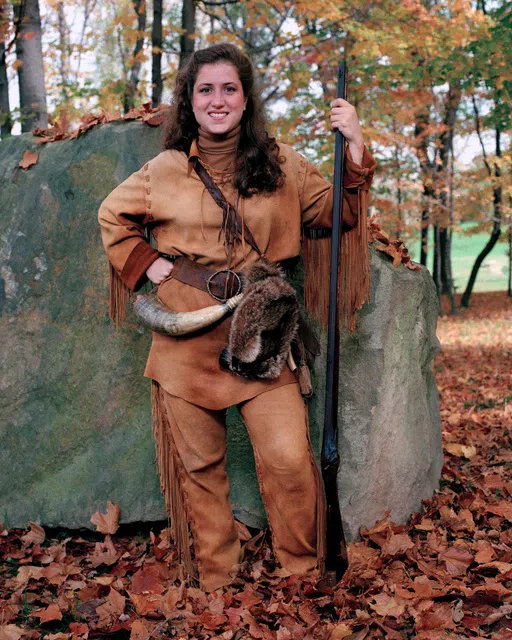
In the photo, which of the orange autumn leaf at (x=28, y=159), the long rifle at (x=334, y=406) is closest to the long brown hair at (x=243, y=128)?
the long rifle at (x=334, y=406)

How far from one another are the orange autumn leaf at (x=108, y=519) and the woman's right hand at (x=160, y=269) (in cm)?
→ 154

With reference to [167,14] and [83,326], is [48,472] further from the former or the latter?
[167,14]

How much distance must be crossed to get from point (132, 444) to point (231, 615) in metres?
1.36

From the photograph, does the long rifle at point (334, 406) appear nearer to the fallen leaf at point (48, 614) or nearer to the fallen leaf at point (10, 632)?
the fallen leaf at point (48, 614)

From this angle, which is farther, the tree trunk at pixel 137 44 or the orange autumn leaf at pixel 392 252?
the tree trunk at pixel 137 44

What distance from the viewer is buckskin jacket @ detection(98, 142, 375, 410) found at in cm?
318

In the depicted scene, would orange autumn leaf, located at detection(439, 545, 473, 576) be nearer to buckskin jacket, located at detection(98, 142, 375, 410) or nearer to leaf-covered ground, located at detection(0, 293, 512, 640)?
leaf-covered ground, located at detection(0, 293, 512, 640)

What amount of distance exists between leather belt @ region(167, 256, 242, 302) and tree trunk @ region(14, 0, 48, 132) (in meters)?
4.23

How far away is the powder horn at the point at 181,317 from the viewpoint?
313 centimetres

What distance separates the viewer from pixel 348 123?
121 inches

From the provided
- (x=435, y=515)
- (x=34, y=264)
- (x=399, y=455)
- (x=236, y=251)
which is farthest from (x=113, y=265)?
(x=435, y=515)

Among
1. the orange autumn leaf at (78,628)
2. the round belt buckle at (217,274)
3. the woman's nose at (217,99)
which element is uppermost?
the woman's nose at (217,99)

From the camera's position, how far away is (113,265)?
346 centimetres

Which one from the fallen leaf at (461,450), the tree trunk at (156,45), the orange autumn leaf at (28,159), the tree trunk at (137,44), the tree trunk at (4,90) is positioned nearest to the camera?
the orange autumn leaf at (28,159)
